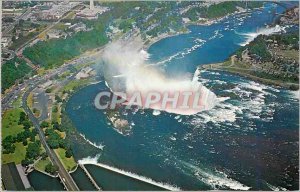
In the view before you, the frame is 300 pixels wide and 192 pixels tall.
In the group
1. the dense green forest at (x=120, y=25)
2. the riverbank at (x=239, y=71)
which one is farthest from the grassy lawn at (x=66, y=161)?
the riverbank at (x=239, y=71)

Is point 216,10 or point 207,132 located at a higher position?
point 216,10

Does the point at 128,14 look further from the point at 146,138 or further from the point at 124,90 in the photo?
the point at 146,138

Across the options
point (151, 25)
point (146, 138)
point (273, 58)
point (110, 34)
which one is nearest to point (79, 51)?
point (110, 34)

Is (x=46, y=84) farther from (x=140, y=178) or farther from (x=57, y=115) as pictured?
(x=140, y=178)

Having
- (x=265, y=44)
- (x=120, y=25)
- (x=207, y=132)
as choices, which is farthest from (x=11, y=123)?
(x=265, y=44)

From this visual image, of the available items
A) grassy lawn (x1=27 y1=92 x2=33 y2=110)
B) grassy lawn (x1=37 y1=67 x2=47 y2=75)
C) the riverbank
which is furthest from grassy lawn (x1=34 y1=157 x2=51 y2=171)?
the riverbank

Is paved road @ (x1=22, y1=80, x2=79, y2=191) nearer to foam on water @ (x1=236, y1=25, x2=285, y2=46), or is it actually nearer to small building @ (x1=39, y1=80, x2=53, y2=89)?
small building @ (x1=39, y1=80, x2=53, y2=89)

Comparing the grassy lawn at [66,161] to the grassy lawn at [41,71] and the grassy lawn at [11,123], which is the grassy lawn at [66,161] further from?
the grassy lawn at [41,71]
